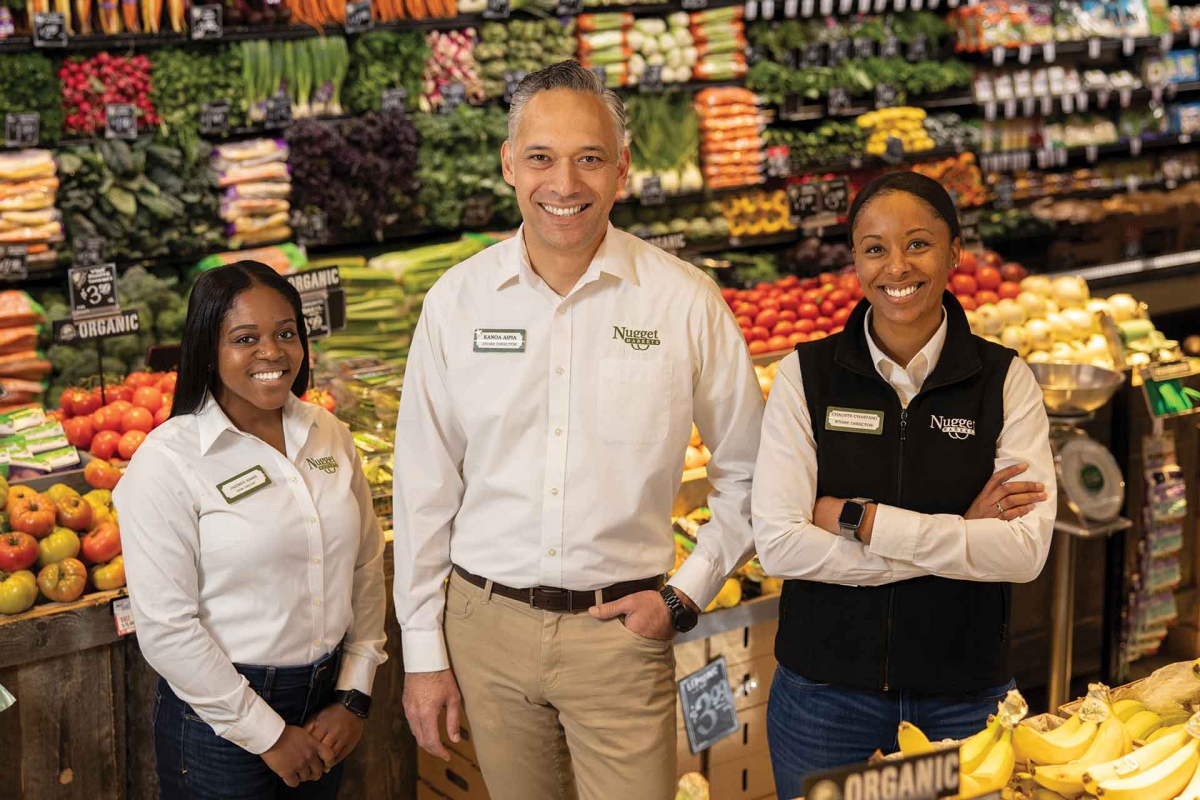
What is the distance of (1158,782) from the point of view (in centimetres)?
195

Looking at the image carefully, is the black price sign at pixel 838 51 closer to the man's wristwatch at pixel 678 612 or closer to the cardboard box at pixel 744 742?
the cardboard box at pixel 744 742

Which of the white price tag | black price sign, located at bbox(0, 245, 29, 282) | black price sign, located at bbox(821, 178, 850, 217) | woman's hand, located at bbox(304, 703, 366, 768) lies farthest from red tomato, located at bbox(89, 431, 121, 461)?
black price sign, located at bbox(821, 178, 850, 217)

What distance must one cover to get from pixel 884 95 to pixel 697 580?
5246 millimetres

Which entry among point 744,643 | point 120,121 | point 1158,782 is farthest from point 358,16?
point 1158,782

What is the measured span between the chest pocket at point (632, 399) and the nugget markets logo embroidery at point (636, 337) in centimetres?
3

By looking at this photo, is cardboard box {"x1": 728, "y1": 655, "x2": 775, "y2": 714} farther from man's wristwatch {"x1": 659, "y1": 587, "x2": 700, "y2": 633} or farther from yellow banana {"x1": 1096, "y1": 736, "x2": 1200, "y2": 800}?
yellow banana {"x1": 1096, "y1": 736, "x2": 1200, "y2": 800}

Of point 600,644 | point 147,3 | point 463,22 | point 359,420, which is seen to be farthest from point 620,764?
point 463,22

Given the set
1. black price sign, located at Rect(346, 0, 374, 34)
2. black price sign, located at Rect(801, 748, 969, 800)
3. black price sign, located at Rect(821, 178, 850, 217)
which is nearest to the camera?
black price sign, located at Rect(801, 748, 969, 800)

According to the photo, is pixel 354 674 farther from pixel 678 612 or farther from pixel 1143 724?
pixel 1143 724

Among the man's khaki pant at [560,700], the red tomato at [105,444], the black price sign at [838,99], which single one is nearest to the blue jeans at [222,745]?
the man's khaki pant at [560,700]

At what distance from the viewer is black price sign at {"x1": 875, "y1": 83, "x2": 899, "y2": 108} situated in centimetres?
711

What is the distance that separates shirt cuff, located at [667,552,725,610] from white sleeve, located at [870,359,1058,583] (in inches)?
12.7

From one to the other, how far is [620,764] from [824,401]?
764 millimetres

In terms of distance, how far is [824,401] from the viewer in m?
2.46
